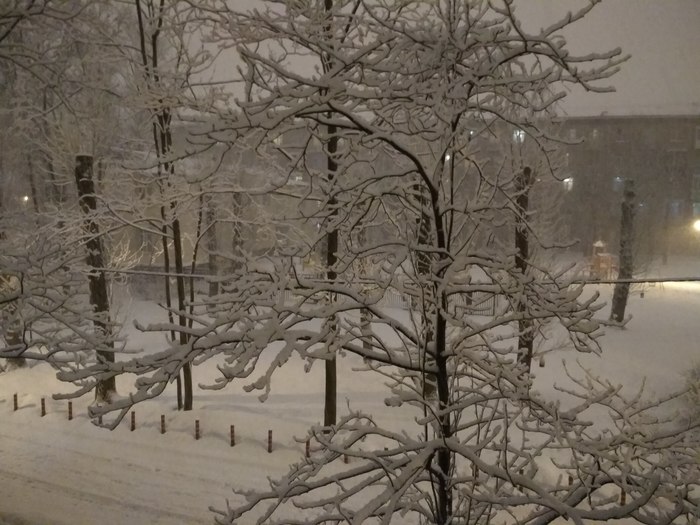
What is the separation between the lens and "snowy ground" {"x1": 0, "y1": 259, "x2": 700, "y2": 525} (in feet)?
30.4

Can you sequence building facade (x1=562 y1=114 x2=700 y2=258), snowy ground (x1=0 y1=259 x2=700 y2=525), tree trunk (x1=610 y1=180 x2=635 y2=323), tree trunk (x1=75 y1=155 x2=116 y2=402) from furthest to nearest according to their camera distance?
1. building facade (x1=562 y1=114 x2=700 y2=258)
2. tree trunk (x1=610 y1=180 x2=635 y2=323)
3. tree trunk (x1=75 y1=155 x2=116 y2=402)
4. snowy ground (x1=0 y1=259 x2=700 y2=525)

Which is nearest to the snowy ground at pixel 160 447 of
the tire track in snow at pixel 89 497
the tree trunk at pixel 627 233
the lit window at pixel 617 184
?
the tire track in snow at pixel 89 497

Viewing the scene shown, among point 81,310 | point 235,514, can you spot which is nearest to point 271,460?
point 81,310

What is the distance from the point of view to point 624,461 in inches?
163

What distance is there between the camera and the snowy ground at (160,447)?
927 centimetres

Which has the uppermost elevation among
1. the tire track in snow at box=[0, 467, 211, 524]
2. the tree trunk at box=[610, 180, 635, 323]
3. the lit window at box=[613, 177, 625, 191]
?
the lit window at box=[613, 177, 625, 191]

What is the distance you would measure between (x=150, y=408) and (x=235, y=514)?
10.2 meters

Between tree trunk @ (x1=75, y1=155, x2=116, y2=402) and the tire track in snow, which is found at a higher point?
tree trunk @ (x1=75, y1=155, x2=116, y2=402)

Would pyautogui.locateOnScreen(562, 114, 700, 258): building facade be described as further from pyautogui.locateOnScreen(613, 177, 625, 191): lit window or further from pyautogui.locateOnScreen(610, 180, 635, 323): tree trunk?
pyautogui.locateOnScreen(610, 180, 635, 323): tree trunk

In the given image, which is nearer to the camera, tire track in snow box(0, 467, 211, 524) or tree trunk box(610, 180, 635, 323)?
tire track in snow box(0, 467, 211, 524)

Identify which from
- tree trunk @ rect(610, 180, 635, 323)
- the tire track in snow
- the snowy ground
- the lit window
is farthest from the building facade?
the tire track in snow

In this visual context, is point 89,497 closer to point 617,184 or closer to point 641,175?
point 641,175

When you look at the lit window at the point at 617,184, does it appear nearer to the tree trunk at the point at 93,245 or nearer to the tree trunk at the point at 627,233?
the tree trunk at the point at 627,233

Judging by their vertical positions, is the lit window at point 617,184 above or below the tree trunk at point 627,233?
above
